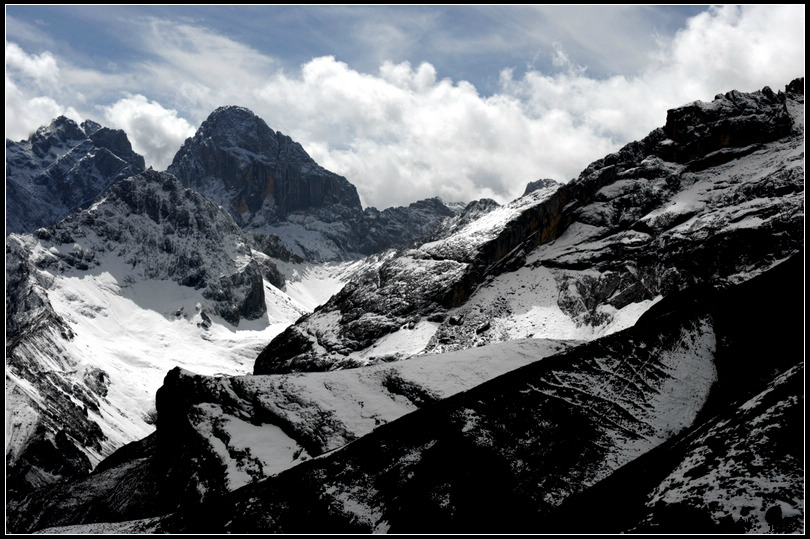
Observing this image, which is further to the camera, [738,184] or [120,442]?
[120,442]

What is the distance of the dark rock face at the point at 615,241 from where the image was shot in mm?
106125

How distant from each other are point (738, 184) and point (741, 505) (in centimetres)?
11513

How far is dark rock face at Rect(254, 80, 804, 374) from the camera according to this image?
106m

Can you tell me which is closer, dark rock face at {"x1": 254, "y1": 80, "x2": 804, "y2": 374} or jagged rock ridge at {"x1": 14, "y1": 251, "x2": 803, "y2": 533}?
jagged rock ridge at {"x1": 14, "y1": 251, "x2": 803, "y2": 533}

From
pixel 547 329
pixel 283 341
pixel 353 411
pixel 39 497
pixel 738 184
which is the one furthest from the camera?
pixel 283 341

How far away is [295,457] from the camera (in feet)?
129

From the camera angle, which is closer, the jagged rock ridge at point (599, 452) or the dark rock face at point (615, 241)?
the jagged rock ridge at point (599, 452)

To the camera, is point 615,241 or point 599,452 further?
point 615,241

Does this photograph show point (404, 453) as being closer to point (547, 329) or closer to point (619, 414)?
point (619, 414)

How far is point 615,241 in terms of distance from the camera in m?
124

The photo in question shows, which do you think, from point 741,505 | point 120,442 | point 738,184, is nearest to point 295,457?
point 741,505

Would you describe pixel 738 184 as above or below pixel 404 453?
below

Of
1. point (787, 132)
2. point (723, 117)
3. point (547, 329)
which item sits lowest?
point (547, 329)

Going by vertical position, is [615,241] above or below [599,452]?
below
